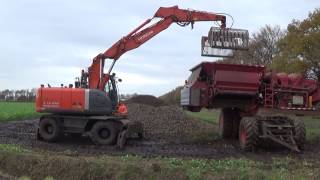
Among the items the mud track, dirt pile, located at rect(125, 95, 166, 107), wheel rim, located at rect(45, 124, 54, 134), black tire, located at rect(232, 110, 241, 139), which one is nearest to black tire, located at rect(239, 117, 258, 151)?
the mud track

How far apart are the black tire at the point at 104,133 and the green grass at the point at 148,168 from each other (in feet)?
16.2

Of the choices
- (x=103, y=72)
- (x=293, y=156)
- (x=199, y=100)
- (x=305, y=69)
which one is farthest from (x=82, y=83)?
(x=305, y=69)

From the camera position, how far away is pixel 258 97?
19.4m

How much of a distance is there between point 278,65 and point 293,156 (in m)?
36.6

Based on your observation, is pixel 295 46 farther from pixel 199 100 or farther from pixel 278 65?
pixel 199 100

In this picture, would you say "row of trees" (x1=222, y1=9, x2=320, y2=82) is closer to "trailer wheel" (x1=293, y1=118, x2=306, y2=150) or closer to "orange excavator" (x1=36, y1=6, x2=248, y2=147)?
"orange excavator" (x1=36, y1=6, x2=248, y2=147)

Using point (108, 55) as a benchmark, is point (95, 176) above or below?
below

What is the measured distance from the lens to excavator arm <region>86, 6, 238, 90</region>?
75.8 feet

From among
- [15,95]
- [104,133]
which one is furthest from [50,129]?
[15,95]

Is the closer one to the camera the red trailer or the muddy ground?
the muddy ground

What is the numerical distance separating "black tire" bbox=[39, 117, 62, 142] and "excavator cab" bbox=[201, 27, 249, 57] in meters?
5.95

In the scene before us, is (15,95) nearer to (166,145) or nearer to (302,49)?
(302,49)

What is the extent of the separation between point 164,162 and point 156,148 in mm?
5720

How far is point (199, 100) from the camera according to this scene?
64.5 ft
